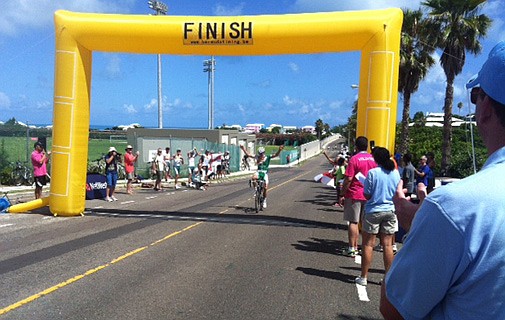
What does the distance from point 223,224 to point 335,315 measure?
591 cm

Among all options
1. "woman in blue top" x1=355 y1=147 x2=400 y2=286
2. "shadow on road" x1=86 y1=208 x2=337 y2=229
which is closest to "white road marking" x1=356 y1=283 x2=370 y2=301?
"woman in blue top" x1=355 y1=147 x2=400 y2=286

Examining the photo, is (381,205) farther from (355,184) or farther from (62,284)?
(62,284)

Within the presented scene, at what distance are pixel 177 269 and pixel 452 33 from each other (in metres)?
19.3

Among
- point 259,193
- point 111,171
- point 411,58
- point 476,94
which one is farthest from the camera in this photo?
point 411,58

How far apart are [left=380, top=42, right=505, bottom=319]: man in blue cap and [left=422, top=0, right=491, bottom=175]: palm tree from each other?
20952 millimetres

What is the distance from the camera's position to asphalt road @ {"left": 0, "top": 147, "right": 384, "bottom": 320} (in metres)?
4.90

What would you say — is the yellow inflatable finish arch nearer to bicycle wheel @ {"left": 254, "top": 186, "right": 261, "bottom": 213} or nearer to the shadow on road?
the shadow on road

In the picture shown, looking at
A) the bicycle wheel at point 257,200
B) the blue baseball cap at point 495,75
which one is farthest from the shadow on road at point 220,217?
the blue baseball cap at point 495,75

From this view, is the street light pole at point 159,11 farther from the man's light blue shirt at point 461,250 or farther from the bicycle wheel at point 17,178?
the man's light blue shirt at point 461,250

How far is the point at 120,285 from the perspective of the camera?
564 centimetres

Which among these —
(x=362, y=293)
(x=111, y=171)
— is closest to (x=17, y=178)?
(x=111, y=171)

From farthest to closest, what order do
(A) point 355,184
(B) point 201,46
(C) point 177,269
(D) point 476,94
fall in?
(B) point 201,46 → (A) point 355,184 → (C) point 177,269 → (D) point 476,94

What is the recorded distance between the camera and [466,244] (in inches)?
52.8

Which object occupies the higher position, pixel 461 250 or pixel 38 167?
pixel 461 250
